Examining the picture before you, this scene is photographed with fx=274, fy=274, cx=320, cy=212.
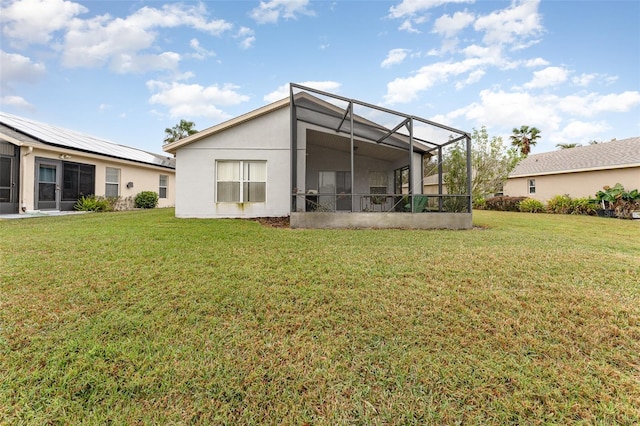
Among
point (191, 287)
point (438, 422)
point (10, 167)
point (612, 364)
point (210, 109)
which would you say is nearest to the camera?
point (438, 422)

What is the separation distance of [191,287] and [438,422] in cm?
291

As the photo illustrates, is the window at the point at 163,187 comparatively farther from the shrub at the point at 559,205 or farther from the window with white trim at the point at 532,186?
the window with white trim at the point at 532,186

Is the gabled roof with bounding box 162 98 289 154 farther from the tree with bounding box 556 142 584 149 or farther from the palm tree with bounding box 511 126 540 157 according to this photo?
the tree with bounding box 556 142 584 149

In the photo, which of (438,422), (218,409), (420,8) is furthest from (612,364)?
(420,8)

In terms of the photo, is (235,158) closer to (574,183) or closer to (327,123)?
(327,123)

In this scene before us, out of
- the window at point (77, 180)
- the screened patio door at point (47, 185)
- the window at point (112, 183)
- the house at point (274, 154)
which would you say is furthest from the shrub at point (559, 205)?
the screened patio door at point (47, 185)

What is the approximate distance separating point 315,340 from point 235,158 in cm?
894

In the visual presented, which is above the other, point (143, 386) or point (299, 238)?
point (299, 238)

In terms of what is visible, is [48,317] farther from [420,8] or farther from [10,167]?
[420,8]

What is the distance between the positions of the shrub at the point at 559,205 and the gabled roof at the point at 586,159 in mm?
2043

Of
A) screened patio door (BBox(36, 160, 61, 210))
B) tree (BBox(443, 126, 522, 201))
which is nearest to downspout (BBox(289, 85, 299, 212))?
tree (BBox(443, 126, 522, 201))

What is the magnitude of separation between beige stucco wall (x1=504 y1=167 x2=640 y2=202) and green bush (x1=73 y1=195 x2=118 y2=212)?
25.9m

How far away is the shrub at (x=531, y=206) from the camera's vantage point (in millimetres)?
A: 17094

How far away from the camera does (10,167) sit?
10.6 metres
